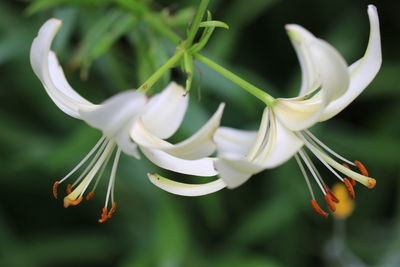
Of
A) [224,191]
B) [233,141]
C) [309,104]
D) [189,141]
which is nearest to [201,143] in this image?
[189,141]

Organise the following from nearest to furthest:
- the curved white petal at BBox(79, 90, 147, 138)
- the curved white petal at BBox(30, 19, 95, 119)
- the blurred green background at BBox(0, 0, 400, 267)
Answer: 1. the curved white petal at BBox(79, 90, 147, 138)
2. the curved white petal at BBox(30, 19, 95, 119)
3. the blurred green background at BBox(0, 0, 400, 267)

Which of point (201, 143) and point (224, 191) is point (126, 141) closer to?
point (201, 143)

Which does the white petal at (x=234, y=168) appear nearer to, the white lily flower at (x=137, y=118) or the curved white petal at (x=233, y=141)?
the white lily flower at (x=137, y=118)

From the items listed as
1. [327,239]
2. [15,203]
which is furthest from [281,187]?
[15,203]

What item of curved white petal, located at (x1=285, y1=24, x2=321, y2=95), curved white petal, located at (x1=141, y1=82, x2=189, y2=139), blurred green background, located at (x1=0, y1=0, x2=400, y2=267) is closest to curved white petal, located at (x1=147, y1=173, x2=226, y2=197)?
curved white petal, located at (x1=141, y1=82, x2=189, y2=139)

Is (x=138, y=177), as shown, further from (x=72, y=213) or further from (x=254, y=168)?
(x=254, y=168)

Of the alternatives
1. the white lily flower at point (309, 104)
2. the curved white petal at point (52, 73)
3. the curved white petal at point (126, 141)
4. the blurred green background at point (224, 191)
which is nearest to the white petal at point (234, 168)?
the white lily flower at point (309, 104)

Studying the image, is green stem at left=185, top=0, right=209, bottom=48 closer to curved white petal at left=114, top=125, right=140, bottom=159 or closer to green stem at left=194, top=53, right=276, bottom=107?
green stem at left=194, top=53, right=276, bottom=107
